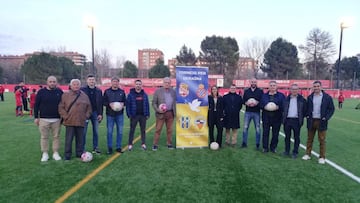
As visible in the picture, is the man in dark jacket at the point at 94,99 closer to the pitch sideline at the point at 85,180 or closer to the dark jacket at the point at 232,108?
the pitch sideline at the point at 85,180

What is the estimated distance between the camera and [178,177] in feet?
16.1

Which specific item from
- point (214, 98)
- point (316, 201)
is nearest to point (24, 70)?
point (214, 98)

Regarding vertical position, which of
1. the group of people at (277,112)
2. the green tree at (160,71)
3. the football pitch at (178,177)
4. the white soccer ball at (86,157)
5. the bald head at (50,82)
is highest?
the green tree at (160,71)

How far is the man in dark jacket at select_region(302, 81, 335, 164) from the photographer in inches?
229

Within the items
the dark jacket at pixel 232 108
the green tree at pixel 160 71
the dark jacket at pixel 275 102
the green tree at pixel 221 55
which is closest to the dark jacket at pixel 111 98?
the dark jacket at pixel 232 108

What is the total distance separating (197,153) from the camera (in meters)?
6.77

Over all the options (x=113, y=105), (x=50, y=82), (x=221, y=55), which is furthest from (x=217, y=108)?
(x=221, y=55)

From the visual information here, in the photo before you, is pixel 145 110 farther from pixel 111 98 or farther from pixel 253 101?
pixel 253 101

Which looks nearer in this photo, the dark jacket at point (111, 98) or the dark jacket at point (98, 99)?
the dark jacket at point (98, 99)

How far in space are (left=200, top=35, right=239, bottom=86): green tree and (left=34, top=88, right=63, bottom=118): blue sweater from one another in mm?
48227

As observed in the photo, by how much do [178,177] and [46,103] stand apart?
3.49m

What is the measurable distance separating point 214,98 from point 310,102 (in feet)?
8.19

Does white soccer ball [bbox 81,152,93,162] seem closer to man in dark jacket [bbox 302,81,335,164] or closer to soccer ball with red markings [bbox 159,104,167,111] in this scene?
soccer ball with red markings [bbox 159,104,167,111]

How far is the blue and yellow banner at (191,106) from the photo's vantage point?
23.4ft
